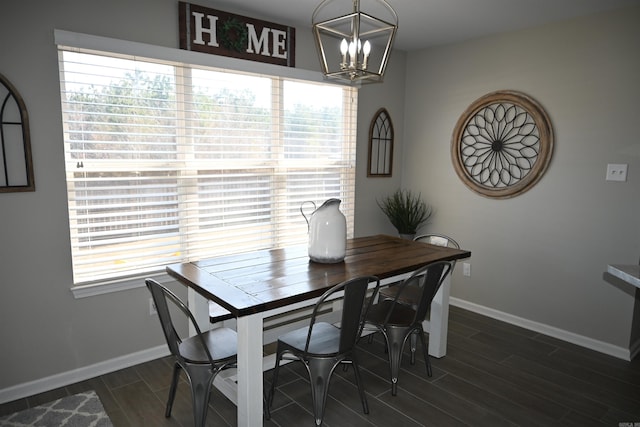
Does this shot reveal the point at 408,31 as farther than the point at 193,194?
Yes

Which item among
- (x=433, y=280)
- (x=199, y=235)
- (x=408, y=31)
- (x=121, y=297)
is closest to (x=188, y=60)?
(x=199, y=235)

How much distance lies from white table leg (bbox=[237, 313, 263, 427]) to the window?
1324 mm

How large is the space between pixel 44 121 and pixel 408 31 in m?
2.88

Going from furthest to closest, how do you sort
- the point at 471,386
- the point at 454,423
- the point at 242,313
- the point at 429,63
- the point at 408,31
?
1. the point at 429,63
2. the point at 408,31
3. the point at 471,386
4. the point at 454,423
5. the point at 242,313

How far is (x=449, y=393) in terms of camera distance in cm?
261

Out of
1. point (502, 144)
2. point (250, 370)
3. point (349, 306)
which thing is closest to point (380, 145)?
point (502, 144)

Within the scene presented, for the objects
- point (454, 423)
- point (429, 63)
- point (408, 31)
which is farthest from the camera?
point (429, 63)

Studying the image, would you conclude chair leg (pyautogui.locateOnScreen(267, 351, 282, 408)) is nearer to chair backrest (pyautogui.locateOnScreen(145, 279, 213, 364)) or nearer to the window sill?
chair backrest (pyautogui.locateOnScreen(145, 279, 213, 364))

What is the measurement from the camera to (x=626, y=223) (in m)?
3.08

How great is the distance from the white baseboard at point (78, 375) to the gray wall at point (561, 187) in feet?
9.50

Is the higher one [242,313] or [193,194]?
[193,194]

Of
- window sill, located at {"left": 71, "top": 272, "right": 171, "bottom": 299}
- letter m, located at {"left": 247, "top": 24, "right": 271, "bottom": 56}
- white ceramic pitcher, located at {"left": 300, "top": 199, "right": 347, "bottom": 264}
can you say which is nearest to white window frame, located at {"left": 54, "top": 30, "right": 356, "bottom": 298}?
window sill, located at {"left": 71, "top": 272, "right": 171, "bottom": 299}

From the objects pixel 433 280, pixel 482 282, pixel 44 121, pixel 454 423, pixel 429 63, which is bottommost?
A: pixel 454 423

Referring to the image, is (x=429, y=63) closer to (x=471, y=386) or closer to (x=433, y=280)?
(x=433, y=280)
